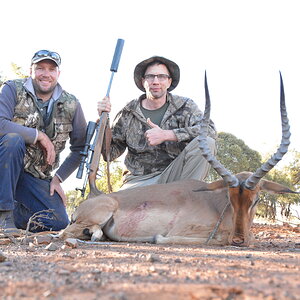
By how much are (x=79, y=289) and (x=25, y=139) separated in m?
4.73

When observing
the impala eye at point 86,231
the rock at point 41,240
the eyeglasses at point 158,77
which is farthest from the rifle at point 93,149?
the rock at point 41,240

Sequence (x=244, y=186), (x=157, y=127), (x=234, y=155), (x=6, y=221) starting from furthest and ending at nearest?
1. (x=234, y=155)
2. (x=157, y=127)
3. (x=6, y=221)
4. (x=244, y=186)

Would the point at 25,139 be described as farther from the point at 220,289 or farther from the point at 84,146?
the point at 220,289

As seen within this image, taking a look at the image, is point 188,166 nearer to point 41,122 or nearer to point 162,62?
point 162,62

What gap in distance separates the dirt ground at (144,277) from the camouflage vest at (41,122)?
3.35 m

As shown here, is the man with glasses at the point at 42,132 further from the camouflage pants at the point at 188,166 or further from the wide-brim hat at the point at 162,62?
the camouflage pants at the point at 188,166

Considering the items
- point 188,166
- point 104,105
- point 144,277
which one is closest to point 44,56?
point 104,105

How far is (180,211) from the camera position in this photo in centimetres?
595

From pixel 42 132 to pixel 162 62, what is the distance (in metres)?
2.29

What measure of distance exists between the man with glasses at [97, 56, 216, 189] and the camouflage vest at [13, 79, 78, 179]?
550 mm

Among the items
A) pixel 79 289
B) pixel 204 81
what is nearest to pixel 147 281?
pixel 79 289

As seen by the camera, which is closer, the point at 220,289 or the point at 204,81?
the point at 220,289

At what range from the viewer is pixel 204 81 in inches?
216

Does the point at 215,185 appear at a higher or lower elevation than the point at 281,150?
lower
